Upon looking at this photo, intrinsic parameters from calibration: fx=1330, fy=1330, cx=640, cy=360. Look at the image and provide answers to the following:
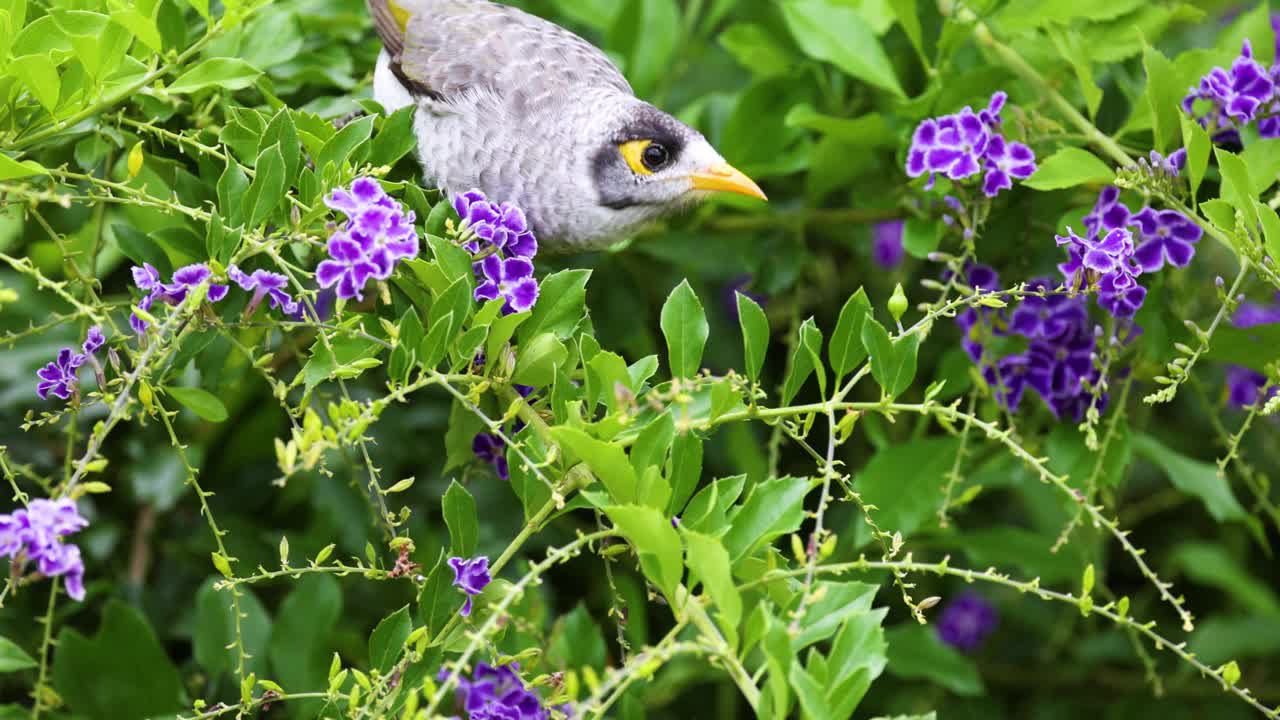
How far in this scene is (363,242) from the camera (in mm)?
1384

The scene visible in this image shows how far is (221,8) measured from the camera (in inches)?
79.7

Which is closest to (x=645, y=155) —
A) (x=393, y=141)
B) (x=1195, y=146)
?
(x=393, y=141)

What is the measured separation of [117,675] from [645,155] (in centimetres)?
115

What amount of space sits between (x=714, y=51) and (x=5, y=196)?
167 cm

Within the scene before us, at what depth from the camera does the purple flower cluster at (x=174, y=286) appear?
1431 mm

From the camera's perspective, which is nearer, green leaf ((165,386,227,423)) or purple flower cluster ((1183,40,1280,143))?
green leaf ((165,386,227,423))

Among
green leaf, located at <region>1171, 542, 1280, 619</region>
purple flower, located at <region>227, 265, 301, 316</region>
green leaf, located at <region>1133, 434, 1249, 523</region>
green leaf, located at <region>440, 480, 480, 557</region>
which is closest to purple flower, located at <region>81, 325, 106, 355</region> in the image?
purple flower, located at <region>227, 265, 301, 316</region>

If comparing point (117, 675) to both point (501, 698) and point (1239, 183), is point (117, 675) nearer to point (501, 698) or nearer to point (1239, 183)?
point (501, 698)

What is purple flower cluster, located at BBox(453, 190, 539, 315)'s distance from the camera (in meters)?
1.55

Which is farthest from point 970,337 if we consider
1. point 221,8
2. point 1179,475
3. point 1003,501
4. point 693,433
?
point 1003,501

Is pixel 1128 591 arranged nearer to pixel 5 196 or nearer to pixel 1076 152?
pixel 1076 152

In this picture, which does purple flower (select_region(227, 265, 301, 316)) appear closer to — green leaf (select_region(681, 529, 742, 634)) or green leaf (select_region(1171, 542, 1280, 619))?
green leaf (select_region(681, 529, 742, 634))

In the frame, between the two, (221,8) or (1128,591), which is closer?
(221,8)

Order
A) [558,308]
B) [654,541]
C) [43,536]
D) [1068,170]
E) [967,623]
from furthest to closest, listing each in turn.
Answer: [967,623] → [1068,170] → [558,308] → [654,541] → [43,536]
